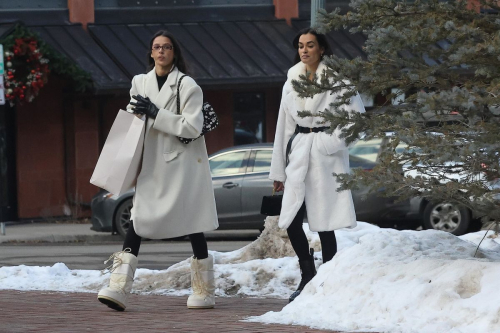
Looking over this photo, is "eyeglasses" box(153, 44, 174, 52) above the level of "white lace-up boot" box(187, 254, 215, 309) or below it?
above

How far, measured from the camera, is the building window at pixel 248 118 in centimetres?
2372

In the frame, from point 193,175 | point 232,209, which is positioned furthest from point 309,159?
point 232,209

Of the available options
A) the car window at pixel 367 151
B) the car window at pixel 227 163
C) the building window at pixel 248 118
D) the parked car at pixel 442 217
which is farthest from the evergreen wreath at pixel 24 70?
the parked car at pixel 442 217

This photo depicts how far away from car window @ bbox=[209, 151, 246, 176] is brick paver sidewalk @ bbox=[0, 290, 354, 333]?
8319 millimetres

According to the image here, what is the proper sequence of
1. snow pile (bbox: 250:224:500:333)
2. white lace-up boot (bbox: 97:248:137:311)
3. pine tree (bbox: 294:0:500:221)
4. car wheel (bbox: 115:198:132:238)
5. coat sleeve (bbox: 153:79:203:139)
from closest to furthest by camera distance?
snow pile (bbox: 250:224:500:333) → pine tree (bbox: 294:0:500:221) → white lace-up boot (bbox: 97:248:137:311) → coat sleeve (bbox: 153:79:203:139) → car wheel (bbox: 115:198:132:238)

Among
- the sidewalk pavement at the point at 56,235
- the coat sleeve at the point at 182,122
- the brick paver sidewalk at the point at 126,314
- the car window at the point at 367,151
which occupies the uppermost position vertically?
the coat sleeve at the point at 182,122

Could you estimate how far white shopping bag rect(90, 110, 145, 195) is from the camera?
25.4ft

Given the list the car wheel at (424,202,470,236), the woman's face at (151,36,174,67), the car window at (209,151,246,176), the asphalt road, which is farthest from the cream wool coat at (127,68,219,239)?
the car window at (209,151,246,176)

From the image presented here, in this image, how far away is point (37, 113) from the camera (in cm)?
2198

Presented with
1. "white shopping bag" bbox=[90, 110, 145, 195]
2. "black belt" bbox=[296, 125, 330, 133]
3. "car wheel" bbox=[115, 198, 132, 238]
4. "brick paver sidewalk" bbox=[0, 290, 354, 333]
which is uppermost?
"black belt" bbox=[296, 125, 330, 133]

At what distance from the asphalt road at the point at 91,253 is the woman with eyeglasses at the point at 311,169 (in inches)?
182

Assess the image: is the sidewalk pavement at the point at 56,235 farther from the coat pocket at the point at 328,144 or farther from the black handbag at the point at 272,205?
the coat pocket at the point at 328,144

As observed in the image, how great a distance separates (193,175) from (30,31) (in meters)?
14.0

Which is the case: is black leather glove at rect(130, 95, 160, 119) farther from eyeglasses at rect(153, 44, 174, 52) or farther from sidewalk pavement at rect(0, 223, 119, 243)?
sidewalk pavement at rect(0, 223, 119, 243)
